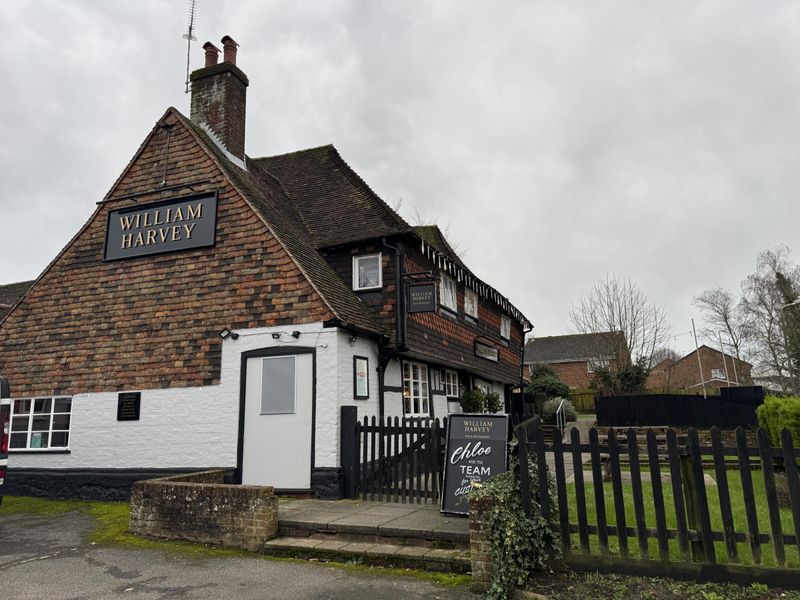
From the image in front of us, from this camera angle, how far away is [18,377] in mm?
12812

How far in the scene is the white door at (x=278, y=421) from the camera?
33.4 ft

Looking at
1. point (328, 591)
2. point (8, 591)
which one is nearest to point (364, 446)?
point (328, 591)

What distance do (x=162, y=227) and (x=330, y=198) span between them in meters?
4.61

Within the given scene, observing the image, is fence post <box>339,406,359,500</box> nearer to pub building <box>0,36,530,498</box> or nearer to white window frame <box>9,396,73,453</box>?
pub building <box>0,36,530,498</box>

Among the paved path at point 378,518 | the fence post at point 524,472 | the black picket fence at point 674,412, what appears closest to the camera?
the fence post at point 524,472

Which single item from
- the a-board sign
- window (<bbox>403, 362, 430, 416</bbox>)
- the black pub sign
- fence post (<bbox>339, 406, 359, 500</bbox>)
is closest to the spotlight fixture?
the black pub sign

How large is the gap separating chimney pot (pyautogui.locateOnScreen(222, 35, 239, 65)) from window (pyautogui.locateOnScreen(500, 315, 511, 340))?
1357 cm

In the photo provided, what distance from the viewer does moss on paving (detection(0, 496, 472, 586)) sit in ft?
20.1

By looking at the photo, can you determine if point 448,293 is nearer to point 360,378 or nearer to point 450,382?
point 450,382

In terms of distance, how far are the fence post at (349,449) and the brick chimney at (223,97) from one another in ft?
27.3

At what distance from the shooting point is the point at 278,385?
10.6 meters

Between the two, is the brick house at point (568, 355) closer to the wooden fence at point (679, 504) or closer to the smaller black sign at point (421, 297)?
the smaller black sign at point (421, 297)

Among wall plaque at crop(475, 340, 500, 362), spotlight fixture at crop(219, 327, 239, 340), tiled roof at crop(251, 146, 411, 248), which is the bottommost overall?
spotlight fixture at crop(219, 327, 239, 340)

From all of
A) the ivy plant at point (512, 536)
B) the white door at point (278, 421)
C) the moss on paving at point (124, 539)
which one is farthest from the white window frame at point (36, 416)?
the ivy plant at point (512, 536)
